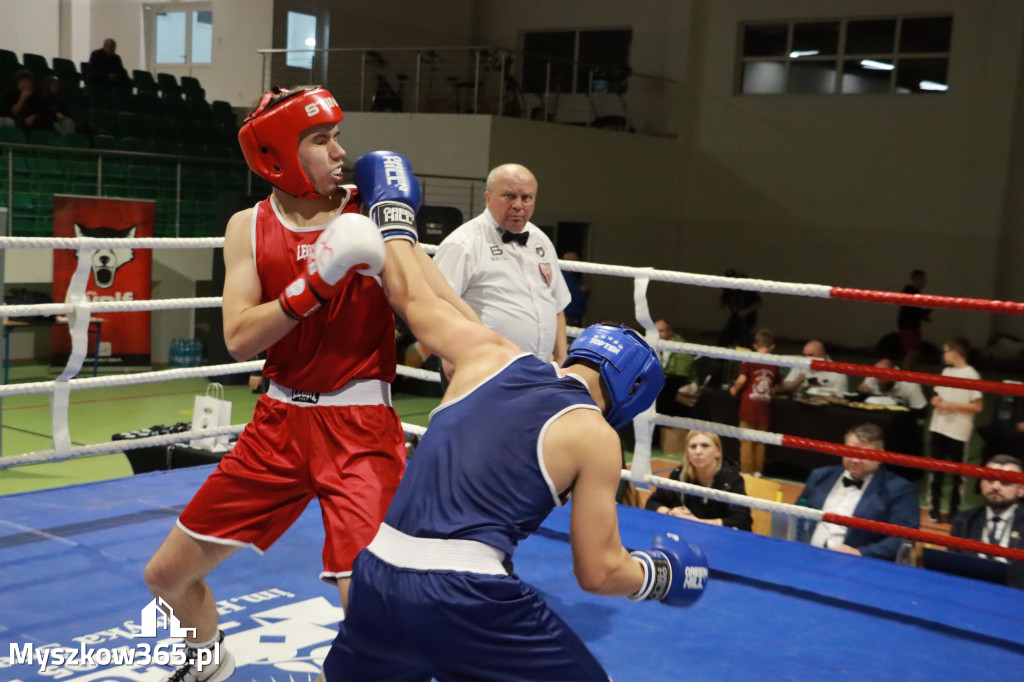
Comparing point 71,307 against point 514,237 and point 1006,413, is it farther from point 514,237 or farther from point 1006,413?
point 1006,413

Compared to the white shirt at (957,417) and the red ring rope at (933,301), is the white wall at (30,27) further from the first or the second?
the red ring rope at (933,301)

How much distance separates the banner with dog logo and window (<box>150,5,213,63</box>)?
5.56m

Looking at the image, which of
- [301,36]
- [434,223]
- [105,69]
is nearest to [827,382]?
[434,223]

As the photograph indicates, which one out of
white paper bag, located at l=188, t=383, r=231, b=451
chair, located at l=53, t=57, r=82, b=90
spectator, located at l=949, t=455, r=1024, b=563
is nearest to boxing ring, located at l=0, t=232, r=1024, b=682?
spectator, located at l=949, t=455, r=1024, b=563

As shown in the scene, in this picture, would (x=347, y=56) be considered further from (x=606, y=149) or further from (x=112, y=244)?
(x=112, y=244)

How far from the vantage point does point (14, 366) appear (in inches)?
402

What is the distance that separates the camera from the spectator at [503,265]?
356 cm

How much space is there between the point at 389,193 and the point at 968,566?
2522mm

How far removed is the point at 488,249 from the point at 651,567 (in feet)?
6.48

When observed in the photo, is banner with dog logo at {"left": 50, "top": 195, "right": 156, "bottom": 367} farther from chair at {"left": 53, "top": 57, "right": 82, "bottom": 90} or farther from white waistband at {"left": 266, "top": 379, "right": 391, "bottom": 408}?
white waistband at {"left": 266, "top": 379, "right": 391, "bottom": 408}

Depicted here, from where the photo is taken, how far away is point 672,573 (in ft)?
5.89

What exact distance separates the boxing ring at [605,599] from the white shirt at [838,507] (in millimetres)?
545

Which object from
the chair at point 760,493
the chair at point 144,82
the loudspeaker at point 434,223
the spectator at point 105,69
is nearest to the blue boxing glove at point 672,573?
the chair at point 760,493

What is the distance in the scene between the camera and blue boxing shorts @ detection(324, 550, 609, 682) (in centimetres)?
156
